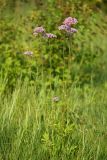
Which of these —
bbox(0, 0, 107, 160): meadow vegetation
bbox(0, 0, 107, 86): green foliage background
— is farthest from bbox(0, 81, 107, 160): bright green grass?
bbox(0, 0, 107, 86): green foliage background

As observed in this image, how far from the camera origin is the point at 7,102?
15.9 ft

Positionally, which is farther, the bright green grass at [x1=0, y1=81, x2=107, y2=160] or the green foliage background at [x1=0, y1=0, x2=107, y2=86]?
the green foliage background at [x1=0, y1=0, x2=107, y2=86]

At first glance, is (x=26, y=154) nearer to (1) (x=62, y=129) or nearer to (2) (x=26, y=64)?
(1) (x=62, y=129)

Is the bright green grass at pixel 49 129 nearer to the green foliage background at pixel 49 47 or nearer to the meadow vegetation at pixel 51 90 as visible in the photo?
the meadow vegetation at pixel 51 90

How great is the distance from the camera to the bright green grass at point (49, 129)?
3805 millimetres

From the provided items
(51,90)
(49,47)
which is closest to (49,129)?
(51,90)

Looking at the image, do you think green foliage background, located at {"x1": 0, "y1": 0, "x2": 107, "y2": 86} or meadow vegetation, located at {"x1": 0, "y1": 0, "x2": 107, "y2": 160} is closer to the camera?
meadow vegetation, located at {"x1": 0, "y1": 0, "x2": 107, "y2": 160}

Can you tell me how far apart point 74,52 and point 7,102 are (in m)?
2.15

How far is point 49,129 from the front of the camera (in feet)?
13.5

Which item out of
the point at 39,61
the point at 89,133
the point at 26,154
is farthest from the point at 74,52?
the point at 26,154

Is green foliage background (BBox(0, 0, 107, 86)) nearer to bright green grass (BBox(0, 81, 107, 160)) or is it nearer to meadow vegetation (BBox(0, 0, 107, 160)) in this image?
meadow vegetation (BBox(0, 0, 107, 160))

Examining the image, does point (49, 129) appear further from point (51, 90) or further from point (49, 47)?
point (49, 47)

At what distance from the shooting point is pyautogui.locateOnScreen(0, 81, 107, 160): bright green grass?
12.5 ft

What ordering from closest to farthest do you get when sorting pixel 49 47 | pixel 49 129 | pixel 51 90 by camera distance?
pixel 49 129 → pixel 51 90 → pixel 49 47
